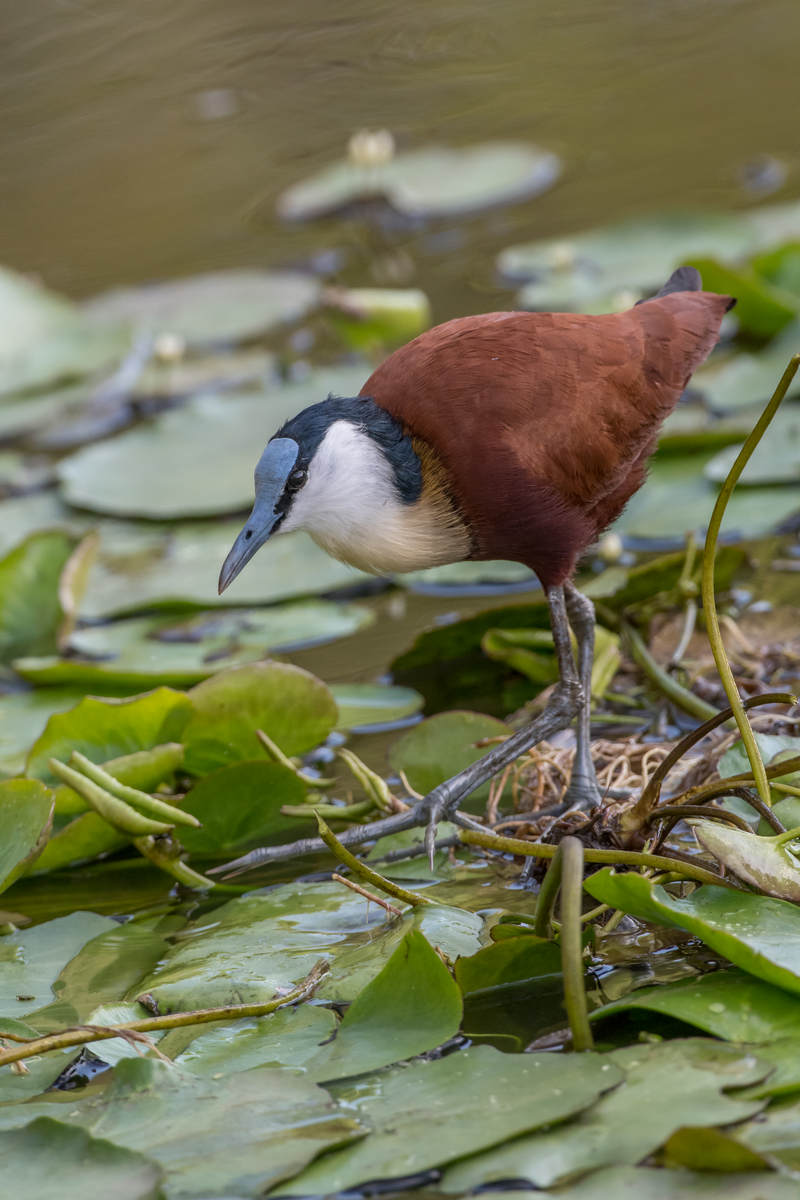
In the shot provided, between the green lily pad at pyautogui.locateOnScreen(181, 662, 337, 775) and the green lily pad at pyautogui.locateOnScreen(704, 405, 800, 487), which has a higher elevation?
the green lily pad at pyautogui.locateOnScreen(181, 662, 337, 775)

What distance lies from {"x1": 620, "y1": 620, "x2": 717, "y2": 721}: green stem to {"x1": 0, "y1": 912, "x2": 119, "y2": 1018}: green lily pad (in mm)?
1350

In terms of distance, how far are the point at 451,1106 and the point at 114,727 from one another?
1.37 meters

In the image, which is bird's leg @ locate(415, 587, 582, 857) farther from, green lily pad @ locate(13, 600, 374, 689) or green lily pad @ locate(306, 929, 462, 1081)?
green lily pad @ locate(13, 600, 374, 689)

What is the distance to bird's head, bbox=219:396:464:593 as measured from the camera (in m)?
2.83

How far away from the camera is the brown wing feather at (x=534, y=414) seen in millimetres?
2857

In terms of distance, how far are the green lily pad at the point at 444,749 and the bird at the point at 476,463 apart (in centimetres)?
14

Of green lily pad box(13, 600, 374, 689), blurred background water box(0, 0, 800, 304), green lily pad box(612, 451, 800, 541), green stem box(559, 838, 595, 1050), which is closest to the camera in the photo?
green stem box(559, 838, 595, 1050)

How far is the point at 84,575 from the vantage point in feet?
13.3

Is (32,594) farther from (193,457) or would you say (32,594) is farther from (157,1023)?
(157,1023)

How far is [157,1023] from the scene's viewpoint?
220 cm

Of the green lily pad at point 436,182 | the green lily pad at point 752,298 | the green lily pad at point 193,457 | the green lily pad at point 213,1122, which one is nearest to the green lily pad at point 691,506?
the green lily pad at point 752,298

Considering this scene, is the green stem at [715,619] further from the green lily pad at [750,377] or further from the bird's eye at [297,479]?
the green lily pad at [750,377]

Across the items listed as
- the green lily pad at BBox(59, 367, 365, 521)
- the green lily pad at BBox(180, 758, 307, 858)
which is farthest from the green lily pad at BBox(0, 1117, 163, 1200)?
the green lily pad at BBox(59, 367, 365, 521)

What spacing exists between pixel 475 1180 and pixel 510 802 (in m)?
1.45
